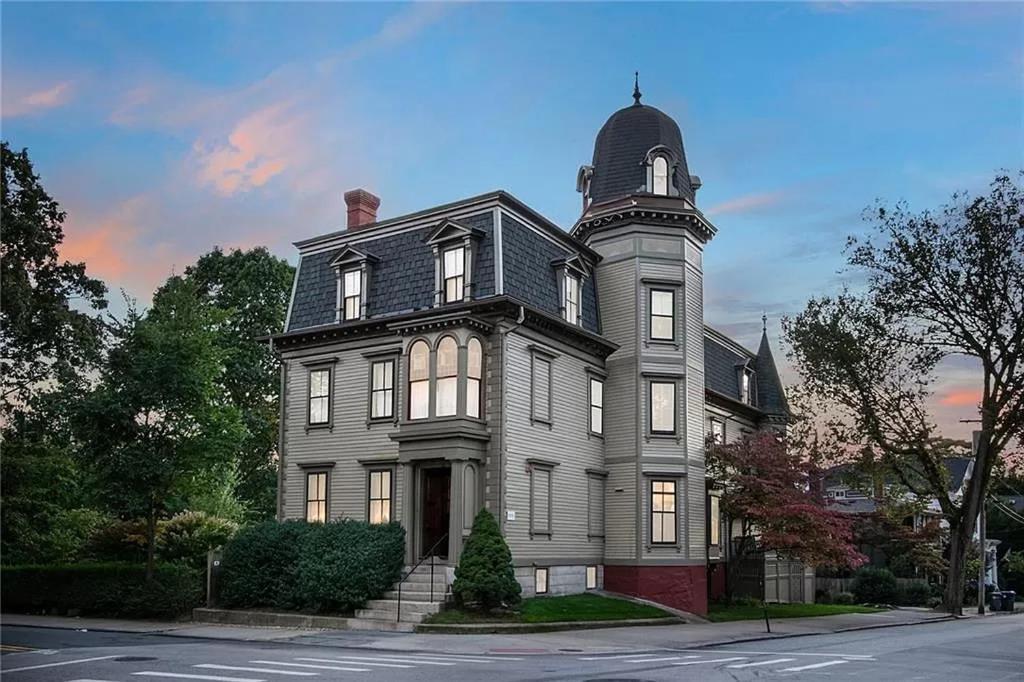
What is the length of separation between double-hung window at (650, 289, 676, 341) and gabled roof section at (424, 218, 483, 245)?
23.8 ft

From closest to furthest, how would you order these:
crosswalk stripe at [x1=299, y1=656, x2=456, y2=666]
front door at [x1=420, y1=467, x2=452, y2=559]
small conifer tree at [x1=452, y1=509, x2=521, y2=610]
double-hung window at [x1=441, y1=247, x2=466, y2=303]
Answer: crosswalk stripe at [x1=299, y1=656, x2=456, y2=666] → small conifer tree at [x1=452, y1=509, x2=521, y2=610] → front door at [x1=420, y1=467, x2=452, y2=559] → double-hung window at [x1=441, y1=247, x2=466, y2=303]

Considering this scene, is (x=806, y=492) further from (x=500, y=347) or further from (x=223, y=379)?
(x=223, y=379)

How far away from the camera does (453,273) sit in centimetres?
3034

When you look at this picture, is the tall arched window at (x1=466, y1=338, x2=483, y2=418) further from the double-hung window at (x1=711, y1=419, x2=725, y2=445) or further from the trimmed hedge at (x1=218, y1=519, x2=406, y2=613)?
the double-hung window at (x1=711, y1=419, x2=725, y2=445)

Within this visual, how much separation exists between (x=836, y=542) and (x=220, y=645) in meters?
21.1

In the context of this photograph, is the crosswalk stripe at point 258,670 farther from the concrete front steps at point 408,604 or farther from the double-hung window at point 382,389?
the double-hung window at point 382,389

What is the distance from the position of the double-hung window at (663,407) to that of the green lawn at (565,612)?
18.9 feet

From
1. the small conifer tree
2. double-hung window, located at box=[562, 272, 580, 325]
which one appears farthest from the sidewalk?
double-hung window, located at box=[562, 272, 580, 325]

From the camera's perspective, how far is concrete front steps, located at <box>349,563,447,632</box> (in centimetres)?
2586

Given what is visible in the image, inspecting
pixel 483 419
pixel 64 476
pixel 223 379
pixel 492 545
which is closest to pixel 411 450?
pixel 483 419

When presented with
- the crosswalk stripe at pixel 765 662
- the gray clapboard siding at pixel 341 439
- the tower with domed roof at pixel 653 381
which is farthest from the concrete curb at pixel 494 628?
the crosswalk stripe at pixel 765 662

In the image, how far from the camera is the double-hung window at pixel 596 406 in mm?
33688

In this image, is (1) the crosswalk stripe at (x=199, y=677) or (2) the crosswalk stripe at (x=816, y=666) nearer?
(1) the crosswalk stripe at (x=199, y=677)

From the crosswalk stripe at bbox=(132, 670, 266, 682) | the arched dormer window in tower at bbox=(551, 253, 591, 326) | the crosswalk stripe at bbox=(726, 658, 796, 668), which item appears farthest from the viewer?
the arched dormer window in tower at bbox=(551, 253, 591, 326)
